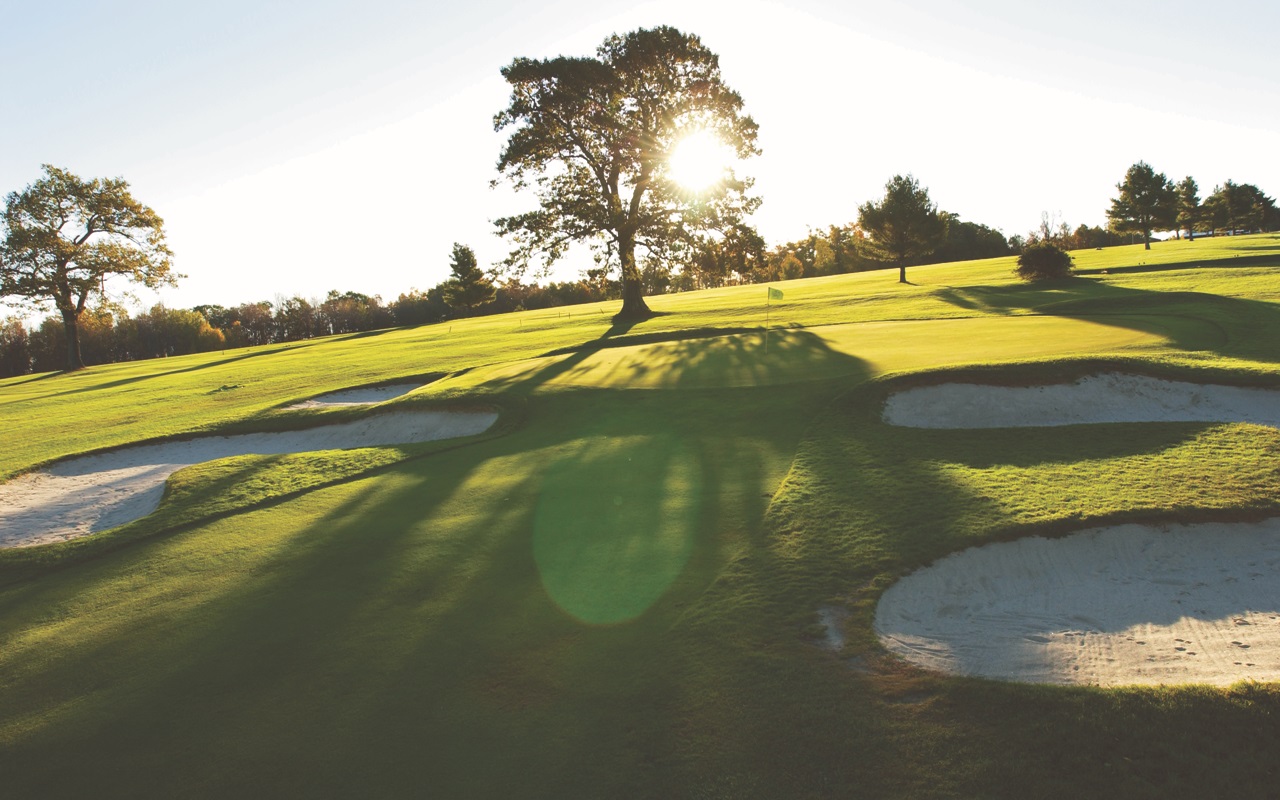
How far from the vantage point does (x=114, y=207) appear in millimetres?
51312

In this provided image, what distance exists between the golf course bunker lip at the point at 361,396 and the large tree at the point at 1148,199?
2697 inches

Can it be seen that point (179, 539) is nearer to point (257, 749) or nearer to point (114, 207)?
point (257, 749)

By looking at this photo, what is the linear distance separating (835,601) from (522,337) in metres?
32.7

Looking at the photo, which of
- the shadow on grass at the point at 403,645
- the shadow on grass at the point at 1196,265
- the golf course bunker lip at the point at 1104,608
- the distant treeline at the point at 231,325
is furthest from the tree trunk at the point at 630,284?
the distant treeline at the point at 231,325

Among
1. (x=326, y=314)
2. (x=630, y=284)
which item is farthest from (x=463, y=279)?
(x=630, y=284)

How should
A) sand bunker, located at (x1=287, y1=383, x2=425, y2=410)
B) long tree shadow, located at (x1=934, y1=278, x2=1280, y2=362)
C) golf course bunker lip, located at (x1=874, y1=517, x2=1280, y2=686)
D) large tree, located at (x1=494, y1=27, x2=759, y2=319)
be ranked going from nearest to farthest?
golf course bunker lip, located at (x1=874, y1=517, x2=1280, y2=686), long tree shadow, located at (x1=934, y1=278, x2=1280, y2=362), sand bunker, located at (x1=287, y1=383, x2=425, y2=410), large tree, located at (x1=494, y1=27, x2=759, y2=319)

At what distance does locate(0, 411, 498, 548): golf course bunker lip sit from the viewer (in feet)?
38.8

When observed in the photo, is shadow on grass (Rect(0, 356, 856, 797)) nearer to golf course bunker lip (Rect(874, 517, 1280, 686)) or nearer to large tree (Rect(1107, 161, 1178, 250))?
golf course bunker lip (Rect(874, 517, 1280, 686))

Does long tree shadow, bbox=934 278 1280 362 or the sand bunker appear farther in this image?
the sand bunker

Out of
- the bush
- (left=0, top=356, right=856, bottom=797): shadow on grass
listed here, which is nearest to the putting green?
(left=0, top=356, right=856, bottom=797): shadow on grass

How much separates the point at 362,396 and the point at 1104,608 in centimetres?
2117

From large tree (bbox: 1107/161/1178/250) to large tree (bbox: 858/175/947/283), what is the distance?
28099 millimetres

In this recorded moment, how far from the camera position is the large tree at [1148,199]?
64.2 meters

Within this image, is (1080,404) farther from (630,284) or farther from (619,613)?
(630,284)
